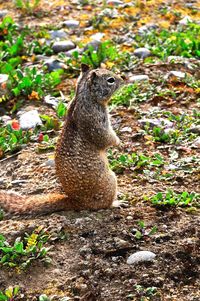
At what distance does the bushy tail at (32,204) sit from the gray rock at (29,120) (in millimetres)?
1774

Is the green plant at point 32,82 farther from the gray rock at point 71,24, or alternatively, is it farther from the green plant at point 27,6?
the green plant at point 27,6

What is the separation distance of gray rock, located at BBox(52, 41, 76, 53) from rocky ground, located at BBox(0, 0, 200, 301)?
0.03 metres

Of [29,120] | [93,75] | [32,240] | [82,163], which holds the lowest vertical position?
[29,120]

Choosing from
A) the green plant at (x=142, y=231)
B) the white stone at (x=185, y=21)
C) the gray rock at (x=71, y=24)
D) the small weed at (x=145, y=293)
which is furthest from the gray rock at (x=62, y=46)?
the small weed at (x=145, y=293)

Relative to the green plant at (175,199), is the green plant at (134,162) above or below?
below

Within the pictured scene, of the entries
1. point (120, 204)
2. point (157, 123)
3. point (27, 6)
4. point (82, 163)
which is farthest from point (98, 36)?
point (82, 163)

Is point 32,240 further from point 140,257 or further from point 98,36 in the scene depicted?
point 98,36

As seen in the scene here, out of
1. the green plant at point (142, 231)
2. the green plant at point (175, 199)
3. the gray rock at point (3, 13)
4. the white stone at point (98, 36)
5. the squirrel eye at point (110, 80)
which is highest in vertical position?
the squirrel eye at point (110, 80)

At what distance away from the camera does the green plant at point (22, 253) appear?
16.8 ft

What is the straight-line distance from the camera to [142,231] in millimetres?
5422

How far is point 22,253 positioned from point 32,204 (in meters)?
0.56

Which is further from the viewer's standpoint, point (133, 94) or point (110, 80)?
point (133, 94)

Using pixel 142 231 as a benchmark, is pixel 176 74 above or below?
above

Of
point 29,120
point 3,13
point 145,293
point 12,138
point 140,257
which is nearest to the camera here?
point 145,293
